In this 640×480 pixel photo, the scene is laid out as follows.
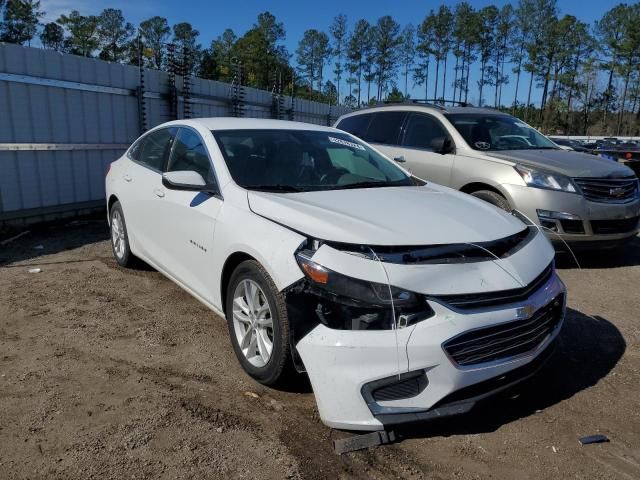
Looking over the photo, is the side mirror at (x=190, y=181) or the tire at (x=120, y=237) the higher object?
the side mirror at (x=190, y=181)

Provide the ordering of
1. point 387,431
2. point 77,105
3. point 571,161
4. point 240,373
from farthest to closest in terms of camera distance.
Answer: point 77,105
point 571,161
point 240,373
point 387,431

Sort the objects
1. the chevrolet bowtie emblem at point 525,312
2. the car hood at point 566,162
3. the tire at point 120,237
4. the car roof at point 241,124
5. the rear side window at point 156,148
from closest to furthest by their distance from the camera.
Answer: the chevrolet bowtie emblem at point 525,312 < the car roof at point 241,124 < the rear side window at point 156,148 < the tire at point 120,237 < the car hood at point 566,162

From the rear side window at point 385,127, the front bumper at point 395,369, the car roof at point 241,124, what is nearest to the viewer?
the front bumper at point 395,369

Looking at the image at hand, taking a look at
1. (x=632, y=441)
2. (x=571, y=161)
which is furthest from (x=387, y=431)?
(x=571, y=161)

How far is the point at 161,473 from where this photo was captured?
238 centimetres

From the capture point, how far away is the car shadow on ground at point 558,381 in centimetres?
277

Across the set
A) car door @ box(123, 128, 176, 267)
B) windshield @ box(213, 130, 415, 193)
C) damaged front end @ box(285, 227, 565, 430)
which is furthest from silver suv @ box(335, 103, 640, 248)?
damaged front end @ box(285, 227, 565, 430)

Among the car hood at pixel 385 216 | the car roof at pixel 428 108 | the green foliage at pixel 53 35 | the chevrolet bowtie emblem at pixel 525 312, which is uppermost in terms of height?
the green foliage at pixel 53 35

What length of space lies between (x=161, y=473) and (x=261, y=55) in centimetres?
7384

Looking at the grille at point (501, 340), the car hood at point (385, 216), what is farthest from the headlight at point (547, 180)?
the grille at point (501, 340)

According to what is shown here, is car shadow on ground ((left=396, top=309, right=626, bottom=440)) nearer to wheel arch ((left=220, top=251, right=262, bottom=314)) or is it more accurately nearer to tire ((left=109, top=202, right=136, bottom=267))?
wheel arch ((left=220, top=251, right=262, bottom=314))

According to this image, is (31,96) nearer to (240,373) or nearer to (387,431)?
(240,373)

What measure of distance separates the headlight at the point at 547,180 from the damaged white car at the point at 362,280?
93.6 inches

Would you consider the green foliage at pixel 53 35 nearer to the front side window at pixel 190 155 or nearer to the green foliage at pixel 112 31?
the green foliage at pixel 112 31
